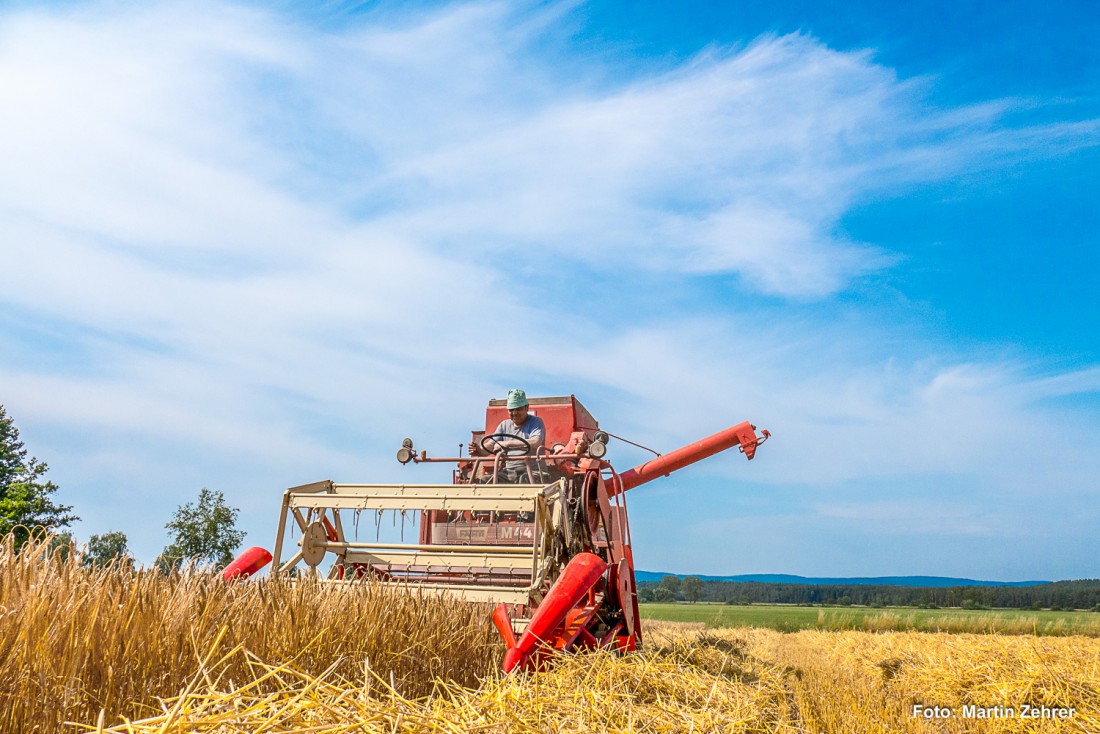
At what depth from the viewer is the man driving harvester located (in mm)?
8539

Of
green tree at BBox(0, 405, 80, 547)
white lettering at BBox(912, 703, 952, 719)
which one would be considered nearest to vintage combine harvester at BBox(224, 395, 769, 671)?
white lettering at BBox(912, 703, 952, 719)

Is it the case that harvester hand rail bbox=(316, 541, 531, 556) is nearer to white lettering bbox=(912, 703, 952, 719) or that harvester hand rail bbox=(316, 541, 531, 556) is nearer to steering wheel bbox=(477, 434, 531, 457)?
steering wheel bbox=(477, 434, 531, 457)

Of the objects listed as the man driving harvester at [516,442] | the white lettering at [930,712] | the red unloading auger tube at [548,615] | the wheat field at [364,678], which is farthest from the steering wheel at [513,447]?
the white lettering at [930,712]

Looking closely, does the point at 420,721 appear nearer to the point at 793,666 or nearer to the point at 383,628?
the point at 383,628

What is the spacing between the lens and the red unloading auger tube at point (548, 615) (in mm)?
5164

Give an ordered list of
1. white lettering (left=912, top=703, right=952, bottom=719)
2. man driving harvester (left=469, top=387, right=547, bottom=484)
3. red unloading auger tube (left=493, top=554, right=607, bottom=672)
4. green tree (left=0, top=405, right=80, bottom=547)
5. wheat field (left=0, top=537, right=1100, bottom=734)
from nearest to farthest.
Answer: wheat field (left=0, top=537, right=1100, bottom=734) < red unloading auger tube (left=493, top=554, right=607, bottom=672) < white lettering (left=912, top=703, right=952, bottom=719) < man driving harvester (left=469, top=387, right=547, bottom=484) < green tree (left=0, top=405, right=80, bottom=547)

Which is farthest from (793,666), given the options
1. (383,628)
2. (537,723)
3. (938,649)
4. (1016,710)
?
(537,723)

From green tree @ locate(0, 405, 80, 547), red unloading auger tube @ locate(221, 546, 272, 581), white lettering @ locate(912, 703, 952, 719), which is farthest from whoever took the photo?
green tree @ locate(0, 405, 80, 547)

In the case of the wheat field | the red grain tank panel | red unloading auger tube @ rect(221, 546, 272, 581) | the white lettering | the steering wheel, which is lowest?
the white lettering

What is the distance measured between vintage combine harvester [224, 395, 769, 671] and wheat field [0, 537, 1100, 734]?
476 mm

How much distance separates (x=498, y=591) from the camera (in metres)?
6.64

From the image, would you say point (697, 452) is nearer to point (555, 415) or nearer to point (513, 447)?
point (555, 415)

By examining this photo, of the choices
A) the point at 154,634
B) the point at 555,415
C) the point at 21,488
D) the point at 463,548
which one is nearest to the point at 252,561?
the point at 463,548

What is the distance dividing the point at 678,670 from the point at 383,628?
181 centimetres
